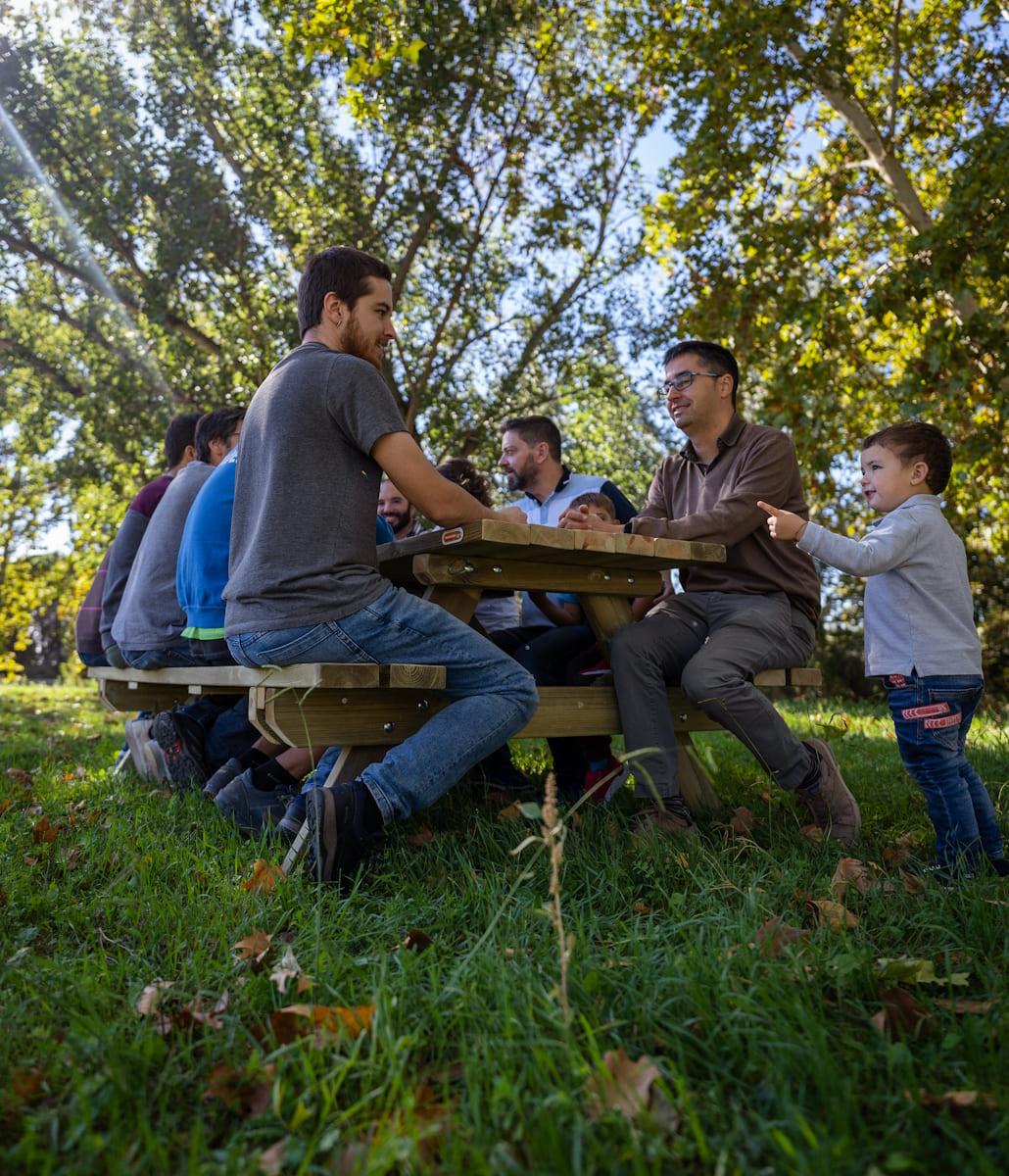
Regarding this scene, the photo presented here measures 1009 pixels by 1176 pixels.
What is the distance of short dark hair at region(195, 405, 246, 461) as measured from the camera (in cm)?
489

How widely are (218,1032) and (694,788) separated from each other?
247cm

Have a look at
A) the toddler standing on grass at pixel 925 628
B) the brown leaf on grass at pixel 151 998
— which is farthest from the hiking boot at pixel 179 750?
the toddler standing on grass at pixel 925 628

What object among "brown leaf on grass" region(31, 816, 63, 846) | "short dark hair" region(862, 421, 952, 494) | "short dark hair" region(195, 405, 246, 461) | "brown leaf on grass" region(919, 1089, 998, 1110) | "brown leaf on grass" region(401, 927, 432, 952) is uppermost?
"short dark hair" region(195, 405, 246, 461)

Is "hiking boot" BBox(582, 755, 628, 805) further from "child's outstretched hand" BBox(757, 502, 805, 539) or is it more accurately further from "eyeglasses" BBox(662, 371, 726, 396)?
"eyeglasses" BBox(662, 371, 726, 396)

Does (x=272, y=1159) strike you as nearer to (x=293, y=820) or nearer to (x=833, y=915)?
(x=833, y=915)

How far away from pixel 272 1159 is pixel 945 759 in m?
2.48

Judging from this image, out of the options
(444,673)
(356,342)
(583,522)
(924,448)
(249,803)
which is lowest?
(249,803)

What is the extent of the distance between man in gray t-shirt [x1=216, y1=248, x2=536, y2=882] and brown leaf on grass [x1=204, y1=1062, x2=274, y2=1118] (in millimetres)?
1160

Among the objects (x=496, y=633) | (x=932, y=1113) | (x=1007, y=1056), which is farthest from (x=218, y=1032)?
(x=496, y=633)

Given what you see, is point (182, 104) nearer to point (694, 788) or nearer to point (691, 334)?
point (691, 334)

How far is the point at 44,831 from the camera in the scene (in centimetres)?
355

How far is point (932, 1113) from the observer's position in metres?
1.57

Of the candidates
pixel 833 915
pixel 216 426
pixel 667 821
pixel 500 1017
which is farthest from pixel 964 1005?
pixel 216 426

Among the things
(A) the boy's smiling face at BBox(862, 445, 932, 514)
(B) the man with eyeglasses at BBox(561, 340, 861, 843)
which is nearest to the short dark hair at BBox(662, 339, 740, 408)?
(B) the man with eyeglasses at BBox(561, 340, 861, 843)
